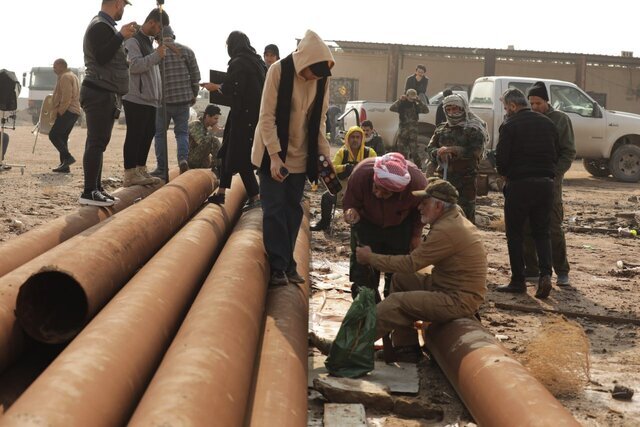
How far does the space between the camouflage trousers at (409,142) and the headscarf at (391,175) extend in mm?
9951

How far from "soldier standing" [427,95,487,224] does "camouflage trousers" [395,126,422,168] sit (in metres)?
7.94

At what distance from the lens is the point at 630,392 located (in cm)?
514

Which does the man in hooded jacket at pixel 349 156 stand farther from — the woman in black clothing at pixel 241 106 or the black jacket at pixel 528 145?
the black jacket at pixel 528 145

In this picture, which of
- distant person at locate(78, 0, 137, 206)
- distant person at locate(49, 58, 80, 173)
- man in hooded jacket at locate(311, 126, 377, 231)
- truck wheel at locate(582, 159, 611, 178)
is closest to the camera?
distant person at locate(78, 0, 137, 206)

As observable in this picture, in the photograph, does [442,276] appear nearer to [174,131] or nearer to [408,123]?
[174,131]

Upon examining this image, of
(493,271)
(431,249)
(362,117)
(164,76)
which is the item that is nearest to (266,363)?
(431,249)

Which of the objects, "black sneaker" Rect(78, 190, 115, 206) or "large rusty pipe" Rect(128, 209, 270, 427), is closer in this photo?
"large rusty pipe" Rect(128, 209, 270, 427)

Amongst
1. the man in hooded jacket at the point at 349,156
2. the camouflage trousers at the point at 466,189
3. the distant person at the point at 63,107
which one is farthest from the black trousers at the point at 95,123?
the distant person at the point at 63,107

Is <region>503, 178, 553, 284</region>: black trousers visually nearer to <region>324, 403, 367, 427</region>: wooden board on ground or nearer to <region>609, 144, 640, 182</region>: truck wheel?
<region>324, 403, 367, 427</region>: wooden board on ground

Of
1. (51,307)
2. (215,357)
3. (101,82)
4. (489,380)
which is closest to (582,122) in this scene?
(101,82)

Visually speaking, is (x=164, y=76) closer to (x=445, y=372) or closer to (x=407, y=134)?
A: (x=445, y=372)

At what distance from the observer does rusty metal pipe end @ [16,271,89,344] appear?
4453 mm

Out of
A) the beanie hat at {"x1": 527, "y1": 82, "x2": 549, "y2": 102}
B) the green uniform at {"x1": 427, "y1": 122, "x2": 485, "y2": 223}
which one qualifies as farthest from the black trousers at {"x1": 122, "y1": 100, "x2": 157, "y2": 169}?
the beanie hat at {"x1": 527, "y1": 82, "x2": 549, "y2": 102}

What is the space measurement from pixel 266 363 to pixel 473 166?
3980mm
